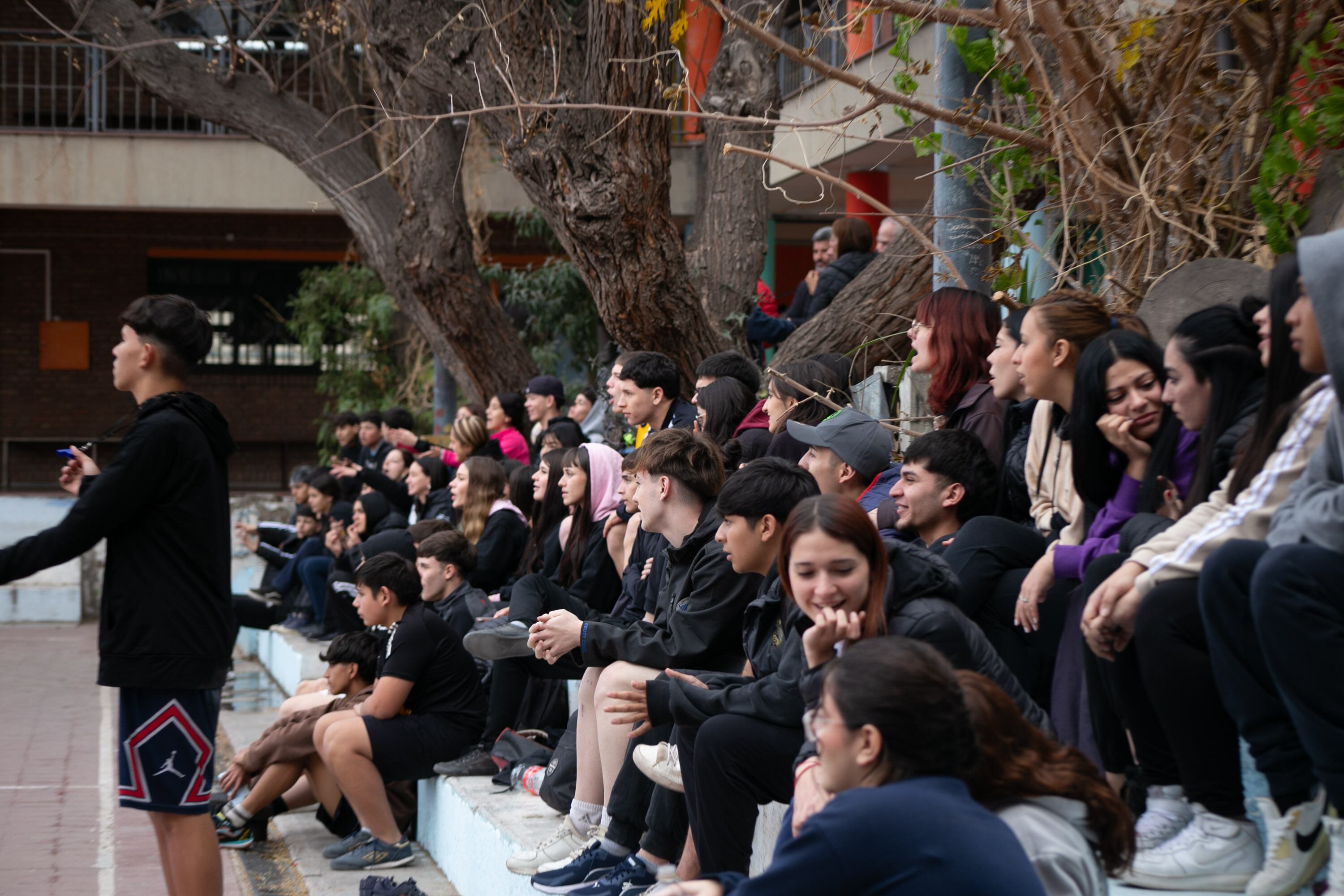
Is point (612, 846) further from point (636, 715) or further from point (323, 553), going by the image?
point (323, 553)

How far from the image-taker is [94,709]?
906 centimetres

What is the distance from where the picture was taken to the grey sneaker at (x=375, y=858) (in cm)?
569

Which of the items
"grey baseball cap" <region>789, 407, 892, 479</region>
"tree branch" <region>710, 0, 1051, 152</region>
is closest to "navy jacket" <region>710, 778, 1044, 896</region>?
"grey baseball cap" <region>789, 407, 892, 479</region>

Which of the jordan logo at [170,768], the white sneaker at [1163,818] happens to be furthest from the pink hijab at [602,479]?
the white sneaker at [1163,818]

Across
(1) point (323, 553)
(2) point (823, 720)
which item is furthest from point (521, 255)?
(2) point (823, 720)

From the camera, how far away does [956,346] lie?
4523mm

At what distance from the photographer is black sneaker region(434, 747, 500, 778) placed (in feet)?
18.6

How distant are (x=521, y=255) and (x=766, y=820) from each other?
1493 cm

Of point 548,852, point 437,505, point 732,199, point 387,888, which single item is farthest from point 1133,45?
point 437,505

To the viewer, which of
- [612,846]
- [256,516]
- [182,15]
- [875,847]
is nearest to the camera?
[875,847]

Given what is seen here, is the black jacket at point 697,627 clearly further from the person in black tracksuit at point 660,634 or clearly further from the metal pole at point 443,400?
the metal pole at point 443,400

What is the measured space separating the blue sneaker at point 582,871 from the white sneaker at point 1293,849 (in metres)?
2.08

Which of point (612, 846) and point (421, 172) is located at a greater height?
point (421, 172)

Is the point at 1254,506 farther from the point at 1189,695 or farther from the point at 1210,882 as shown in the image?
the point at 1210,882
